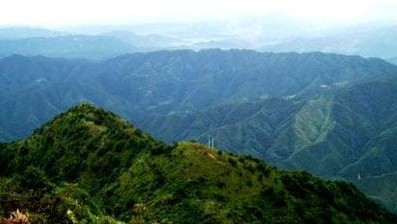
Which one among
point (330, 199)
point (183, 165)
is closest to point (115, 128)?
point (183, 165)

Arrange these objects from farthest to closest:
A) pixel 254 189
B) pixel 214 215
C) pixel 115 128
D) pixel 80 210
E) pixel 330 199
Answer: pixel 115 128 → pixel 330 199 → pixel 254 189 → pixel 214 215 → pixel 80 210

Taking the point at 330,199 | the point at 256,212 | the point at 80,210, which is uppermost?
the point at 80,210

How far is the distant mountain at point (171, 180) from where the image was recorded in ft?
310

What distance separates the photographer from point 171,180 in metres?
104

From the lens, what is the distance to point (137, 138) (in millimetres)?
125562

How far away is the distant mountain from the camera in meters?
94.5

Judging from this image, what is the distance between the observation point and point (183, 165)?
106938 millimetres

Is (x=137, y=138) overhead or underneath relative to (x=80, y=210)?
underneath

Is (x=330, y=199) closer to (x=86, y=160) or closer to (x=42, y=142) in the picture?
(x=86, y=160)

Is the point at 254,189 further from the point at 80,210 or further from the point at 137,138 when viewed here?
the point at 80,210

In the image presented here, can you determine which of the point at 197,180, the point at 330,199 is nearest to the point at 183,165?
the point at 197,180

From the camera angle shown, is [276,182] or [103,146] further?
[103,146]

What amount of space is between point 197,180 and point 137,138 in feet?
86.9

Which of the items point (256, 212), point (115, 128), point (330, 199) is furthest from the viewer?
point (115, 128)
